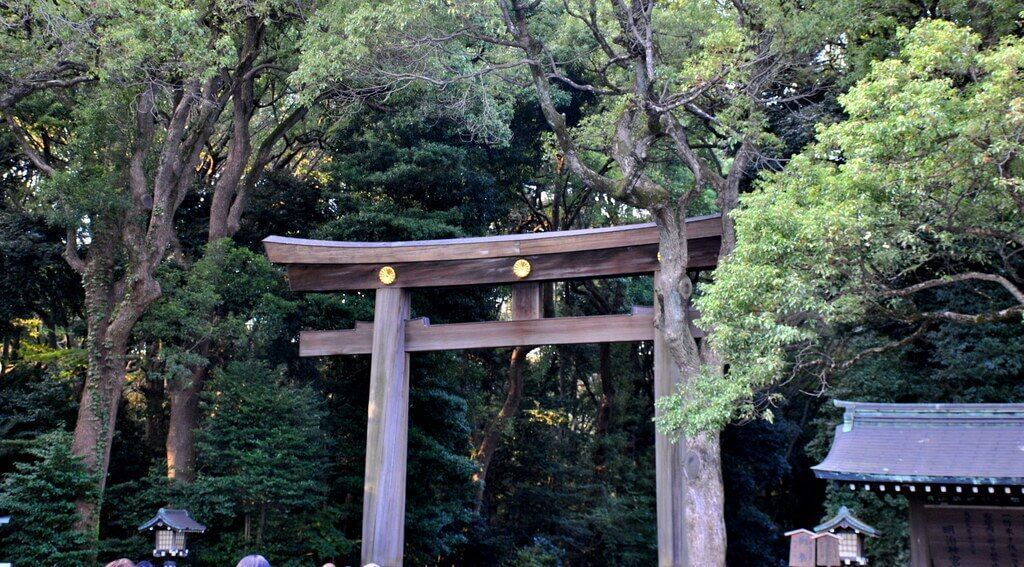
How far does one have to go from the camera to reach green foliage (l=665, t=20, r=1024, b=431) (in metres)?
6.55

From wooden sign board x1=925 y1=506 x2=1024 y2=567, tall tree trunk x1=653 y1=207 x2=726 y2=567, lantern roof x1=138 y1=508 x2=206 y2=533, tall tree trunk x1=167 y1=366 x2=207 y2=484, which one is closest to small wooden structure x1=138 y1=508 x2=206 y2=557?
lantern roof x1=138 y1=508 x2=206 y2=533

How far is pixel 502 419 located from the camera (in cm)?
1630

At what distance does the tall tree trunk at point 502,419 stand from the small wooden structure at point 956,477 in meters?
8.76

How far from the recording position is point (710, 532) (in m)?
8.18

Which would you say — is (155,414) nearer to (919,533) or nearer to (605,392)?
(605,392)

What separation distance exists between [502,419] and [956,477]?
32.5 ft

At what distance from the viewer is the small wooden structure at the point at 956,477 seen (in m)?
7.43

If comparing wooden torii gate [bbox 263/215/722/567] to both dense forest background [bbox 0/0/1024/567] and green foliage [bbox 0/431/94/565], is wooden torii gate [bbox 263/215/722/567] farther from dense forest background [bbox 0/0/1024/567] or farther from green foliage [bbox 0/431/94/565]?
green foliage [bbox 0/431/94/565]

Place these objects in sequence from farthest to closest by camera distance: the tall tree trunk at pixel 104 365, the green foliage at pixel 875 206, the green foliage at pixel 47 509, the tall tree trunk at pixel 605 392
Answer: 1. the tall tree trunk at pixel 605 392
2. the tall tree trunk at pixel 104 365
3. the green foliage at pixel 47 509
4. the green foliage at pixel 875 206

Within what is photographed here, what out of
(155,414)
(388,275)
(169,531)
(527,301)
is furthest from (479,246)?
(155,414)

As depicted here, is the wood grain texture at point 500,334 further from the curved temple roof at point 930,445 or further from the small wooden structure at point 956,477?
the small wooden structure at point 956,477

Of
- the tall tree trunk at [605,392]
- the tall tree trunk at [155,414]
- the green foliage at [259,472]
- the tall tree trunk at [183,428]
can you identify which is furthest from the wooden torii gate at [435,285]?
the tall tree trunk at [605,392]

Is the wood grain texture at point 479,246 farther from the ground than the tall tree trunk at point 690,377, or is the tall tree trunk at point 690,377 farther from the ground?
the wood grain texture at point 479,246

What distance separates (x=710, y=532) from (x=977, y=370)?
14.9ft
